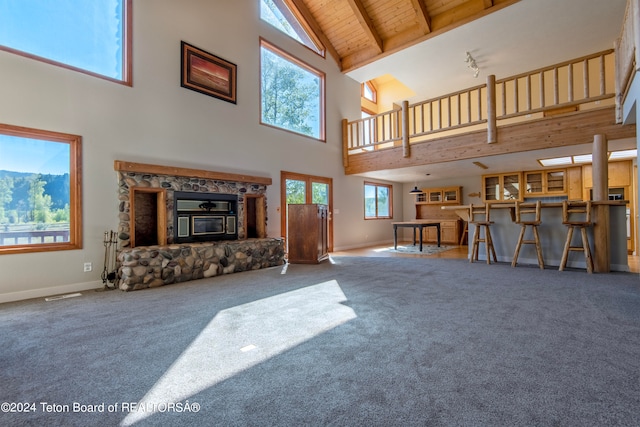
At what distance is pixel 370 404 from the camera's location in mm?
1476

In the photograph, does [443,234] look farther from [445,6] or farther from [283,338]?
[283,338]

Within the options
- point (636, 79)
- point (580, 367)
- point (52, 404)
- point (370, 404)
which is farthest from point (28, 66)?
point (636, 79)

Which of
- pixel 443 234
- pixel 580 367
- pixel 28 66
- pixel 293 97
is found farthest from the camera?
pixel 443 234

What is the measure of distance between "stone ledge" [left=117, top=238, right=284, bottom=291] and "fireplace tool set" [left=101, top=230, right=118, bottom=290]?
13 cm

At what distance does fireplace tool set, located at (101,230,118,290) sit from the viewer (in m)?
4.20

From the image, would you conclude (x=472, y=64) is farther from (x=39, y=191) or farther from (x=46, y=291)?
(x=46, y=291)

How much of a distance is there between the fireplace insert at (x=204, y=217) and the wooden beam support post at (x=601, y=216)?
6.06 meters

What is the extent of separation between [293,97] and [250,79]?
1.37 m

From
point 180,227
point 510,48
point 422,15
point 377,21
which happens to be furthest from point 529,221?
point 180,227

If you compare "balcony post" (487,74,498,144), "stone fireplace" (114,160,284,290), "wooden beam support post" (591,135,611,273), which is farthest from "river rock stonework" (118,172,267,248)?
"wooden beam support post" (591,135,611,273)

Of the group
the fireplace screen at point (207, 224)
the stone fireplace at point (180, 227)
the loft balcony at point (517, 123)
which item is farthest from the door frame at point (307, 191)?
the fireplace screen at point (207, 224)

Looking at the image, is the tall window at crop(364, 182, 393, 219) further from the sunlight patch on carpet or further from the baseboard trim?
the baseboard trim

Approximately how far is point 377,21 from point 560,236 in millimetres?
6280

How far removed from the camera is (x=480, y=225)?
6.00 meters
